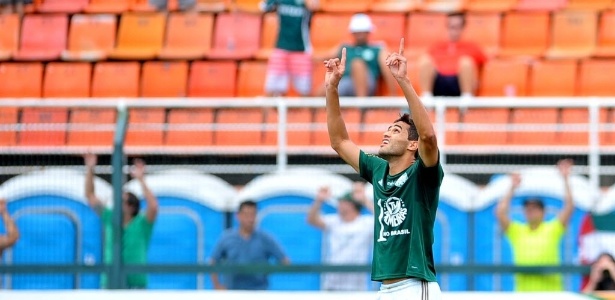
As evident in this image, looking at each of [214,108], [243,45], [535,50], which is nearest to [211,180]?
[214,108]

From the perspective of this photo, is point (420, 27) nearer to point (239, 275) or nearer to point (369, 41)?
point (369, 41)

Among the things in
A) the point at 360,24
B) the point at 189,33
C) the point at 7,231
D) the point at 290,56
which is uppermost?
the point at 189,33

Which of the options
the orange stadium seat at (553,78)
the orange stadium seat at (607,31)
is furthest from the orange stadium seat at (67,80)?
the orange stadium seat at (607,31)

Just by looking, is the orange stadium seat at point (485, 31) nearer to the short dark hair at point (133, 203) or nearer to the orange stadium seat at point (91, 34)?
the orange stadium seat at point (91, 34)

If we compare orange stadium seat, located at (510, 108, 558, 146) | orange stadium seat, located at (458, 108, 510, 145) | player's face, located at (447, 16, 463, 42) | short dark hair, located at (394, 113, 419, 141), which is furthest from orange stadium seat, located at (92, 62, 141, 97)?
short dark hair, located at (394, 113, 419, 141)

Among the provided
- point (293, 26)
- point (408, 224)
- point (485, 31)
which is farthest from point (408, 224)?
point (485, 31)

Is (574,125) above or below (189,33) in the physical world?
below

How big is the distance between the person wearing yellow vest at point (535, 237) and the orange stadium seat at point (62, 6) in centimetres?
686

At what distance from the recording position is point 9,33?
1495 cm

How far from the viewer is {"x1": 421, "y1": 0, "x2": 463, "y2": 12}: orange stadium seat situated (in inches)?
573

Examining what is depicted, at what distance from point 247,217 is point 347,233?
0.89 metres

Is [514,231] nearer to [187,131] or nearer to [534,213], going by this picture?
[534,213]

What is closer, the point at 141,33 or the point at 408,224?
the point at 408,224

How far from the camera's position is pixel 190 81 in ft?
46.1
